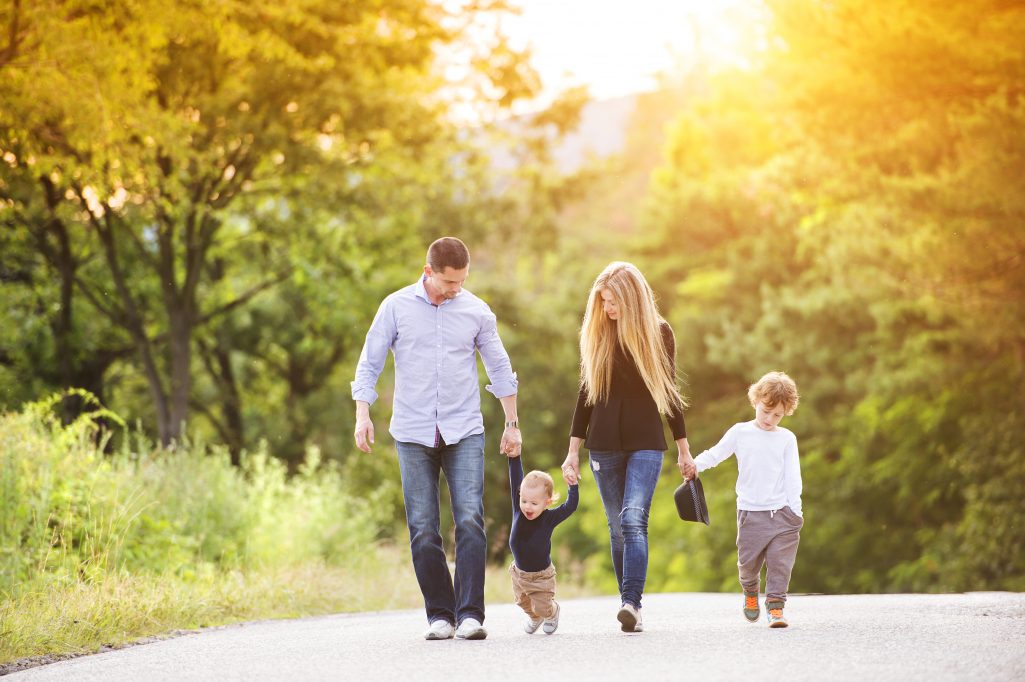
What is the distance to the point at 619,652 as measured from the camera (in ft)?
22.5

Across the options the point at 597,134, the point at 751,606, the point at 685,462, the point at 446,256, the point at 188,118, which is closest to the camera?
A: the point at 446,256

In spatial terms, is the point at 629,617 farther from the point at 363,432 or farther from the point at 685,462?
the point at 363,432

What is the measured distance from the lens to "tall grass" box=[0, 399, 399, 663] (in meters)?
8.43

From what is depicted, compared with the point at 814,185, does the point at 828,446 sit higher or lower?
lower

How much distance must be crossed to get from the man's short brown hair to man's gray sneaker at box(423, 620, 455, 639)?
75.0 inches

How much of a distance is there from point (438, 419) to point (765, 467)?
191 centimetres

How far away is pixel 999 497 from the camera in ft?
70.9

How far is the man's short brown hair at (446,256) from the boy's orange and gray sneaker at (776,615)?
260cm

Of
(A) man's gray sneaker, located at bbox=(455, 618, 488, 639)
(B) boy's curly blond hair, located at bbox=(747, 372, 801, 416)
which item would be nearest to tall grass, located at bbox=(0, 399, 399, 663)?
(A) man's gray sneaker, located at bbox=(455, 618, 488, 639)

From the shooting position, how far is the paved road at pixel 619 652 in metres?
6.17

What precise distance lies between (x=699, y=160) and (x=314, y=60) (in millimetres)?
23479

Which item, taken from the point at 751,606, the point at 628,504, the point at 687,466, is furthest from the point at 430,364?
the point at 751,606

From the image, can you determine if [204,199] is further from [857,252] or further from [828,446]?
[828,446]

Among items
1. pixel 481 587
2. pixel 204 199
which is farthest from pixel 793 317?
pixel 481 587
